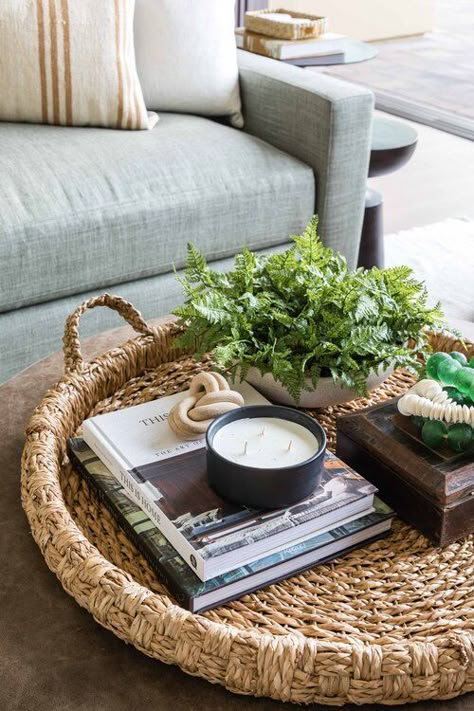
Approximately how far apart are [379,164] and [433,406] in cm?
156

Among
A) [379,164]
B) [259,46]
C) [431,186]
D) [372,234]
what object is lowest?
[431,186]

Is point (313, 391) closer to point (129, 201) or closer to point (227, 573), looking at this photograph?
point (227, 573)

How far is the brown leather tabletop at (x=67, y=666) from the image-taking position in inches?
26.6

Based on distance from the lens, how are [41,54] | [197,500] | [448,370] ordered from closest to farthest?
[197,500]
[448,370]
[41,54]

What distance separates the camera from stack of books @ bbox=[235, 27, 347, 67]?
2.58 m

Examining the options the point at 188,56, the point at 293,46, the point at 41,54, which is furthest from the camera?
the point at 293,46

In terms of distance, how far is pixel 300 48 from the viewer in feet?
8.50

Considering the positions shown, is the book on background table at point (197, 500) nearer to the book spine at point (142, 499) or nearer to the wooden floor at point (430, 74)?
the book spine at point (142, 499)

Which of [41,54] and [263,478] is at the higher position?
[41,54]

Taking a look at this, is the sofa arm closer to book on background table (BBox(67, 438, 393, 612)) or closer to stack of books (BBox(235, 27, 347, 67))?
stack of books (BBox(235, 27, 347, 67))

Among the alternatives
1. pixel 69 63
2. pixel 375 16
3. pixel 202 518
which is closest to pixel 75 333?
pixel 202 518

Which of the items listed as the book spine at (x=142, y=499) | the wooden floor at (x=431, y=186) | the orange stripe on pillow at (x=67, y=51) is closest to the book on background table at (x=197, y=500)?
the book spine at (x=142, y=499)

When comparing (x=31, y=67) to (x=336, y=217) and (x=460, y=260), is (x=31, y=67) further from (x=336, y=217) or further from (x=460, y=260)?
(x=460, y=260)

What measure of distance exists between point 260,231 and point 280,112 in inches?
12.6
